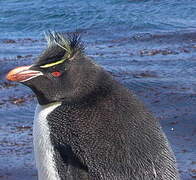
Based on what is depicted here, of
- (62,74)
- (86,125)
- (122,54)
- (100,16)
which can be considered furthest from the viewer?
(100,16)

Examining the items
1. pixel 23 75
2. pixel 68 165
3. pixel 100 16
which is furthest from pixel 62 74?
pixel 100 16

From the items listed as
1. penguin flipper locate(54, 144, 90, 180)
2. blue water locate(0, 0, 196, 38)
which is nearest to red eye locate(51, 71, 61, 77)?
penguin flipper locate(54, 144, 90, 180)

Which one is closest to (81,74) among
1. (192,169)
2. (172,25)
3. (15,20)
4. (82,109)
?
(82,109)

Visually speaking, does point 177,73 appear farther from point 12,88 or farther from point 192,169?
point 192,169

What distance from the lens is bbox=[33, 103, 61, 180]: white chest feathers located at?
3564 mm

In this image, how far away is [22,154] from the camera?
6922 mm

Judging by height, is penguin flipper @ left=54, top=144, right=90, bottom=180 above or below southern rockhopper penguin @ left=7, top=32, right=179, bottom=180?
below

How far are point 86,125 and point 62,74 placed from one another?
348mm

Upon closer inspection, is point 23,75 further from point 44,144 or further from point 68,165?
point 68,165

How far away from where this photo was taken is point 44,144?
359 centimetres

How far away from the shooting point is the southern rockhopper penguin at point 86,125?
3.37m

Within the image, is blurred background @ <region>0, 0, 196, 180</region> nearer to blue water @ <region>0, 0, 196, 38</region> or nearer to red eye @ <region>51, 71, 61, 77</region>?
blue water @ <region>0, 0, 196, 38</region>

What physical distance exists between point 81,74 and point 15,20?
16.2m

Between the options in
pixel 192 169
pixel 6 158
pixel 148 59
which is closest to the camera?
pixel 192 169
